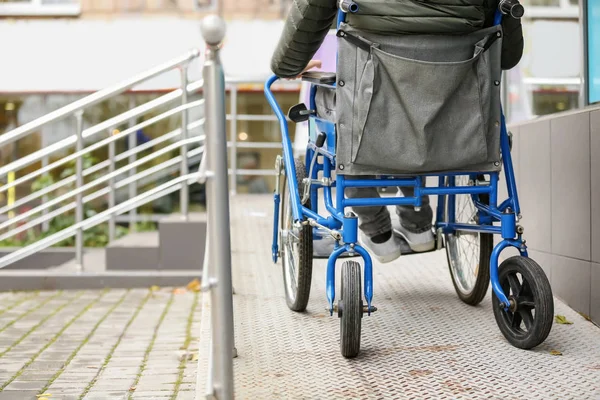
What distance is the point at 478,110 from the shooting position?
2664mm

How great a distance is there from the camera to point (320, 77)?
2.95 metres

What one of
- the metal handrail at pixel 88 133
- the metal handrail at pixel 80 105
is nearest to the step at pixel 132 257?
the metal handrail at pixel 88 133

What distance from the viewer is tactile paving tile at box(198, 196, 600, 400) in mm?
2359

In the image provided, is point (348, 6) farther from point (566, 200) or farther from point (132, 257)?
point (132, 257)

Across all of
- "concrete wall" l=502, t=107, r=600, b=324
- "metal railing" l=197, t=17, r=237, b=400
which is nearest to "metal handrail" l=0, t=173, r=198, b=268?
"concrete wall" l=502, t=107, r=600, b=324

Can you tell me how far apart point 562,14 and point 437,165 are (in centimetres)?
178

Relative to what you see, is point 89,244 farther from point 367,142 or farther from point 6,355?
point 367,142

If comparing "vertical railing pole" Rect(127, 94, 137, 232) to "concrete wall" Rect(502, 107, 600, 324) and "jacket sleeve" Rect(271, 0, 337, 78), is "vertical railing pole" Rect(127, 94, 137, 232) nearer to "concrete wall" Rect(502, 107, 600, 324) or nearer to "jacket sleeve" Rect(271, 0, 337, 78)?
"concrete wall" Rect(502, 107, 600, 324)

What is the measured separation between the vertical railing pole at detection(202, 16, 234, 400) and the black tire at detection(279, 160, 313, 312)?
1.13 m

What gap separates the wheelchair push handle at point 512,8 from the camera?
2.59 metres

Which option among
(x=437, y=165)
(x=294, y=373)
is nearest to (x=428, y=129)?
(x=437, y=165)

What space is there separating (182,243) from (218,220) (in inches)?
178

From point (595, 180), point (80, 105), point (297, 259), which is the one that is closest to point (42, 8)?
point (80, 105)

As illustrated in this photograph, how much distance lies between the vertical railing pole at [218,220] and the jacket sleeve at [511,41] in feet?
4.26
